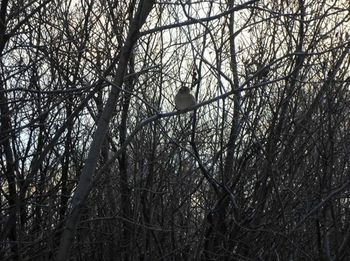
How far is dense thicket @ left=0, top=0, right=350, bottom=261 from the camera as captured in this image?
6016 millimetres

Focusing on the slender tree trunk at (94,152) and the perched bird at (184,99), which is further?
the perched bird at (184,99)

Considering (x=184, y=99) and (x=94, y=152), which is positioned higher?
(x=184, y=99)

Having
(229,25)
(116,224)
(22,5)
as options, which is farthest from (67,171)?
(229,25)

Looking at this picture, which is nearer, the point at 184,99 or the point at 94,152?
the point at 94,152

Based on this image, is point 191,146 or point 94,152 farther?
point 191,146

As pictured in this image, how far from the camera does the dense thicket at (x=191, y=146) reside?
6.02 meters

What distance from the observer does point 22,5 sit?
21.8ft

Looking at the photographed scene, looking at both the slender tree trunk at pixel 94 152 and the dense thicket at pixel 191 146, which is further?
the dense thicket at pixel 191 146

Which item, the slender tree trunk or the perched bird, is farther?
the perched bird

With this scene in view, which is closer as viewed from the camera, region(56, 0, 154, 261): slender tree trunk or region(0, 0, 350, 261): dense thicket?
region(56, 0, 154, 261): slender tree trunk

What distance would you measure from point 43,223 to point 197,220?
169 cm

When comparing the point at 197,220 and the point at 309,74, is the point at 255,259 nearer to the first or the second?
the point at 197,220

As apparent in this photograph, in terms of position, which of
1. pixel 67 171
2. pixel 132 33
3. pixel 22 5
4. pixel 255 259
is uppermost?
pixel 22 5

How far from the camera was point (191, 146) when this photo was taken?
616cm
